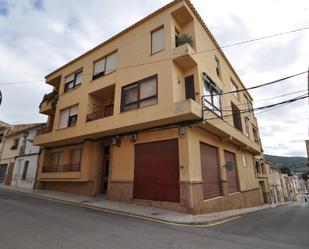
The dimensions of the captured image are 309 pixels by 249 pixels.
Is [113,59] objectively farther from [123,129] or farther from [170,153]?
[170,153]

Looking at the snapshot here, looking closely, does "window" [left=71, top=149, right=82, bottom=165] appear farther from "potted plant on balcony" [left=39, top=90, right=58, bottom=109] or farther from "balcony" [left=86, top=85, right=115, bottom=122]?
"potted plant on balcony" [left=39, top=90, right=58, bottom=109]

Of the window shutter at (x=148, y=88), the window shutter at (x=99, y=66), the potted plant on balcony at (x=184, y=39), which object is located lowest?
the window shutter at (x=148, y=88)

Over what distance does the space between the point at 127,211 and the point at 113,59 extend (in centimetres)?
1028

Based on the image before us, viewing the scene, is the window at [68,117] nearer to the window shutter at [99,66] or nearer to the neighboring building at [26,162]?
the window shutter at [99,66]

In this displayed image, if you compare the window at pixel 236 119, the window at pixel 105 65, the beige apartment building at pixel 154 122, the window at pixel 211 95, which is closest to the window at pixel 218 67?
the beige apartment building at pixel 154 122

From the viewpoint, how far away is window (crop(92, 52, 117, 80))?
46.3 feet

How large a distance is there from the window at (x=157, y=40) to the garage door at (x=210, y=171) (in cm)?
617

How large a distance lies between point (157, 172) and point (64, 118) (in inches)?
385

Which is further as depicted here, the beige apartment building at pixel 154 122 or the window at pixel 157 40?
the window at pixel 157 40

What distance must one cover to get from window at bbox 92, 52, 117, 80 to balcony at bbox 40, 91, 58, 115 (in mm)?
5055

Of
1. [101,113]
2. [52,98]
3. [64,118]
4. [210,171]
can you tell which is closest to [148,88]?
[101,113]

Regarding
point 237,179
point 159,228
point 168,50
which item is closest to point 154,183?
point 159,228

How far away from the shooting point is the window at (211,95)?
11.4 meters

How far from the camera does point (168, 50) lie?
10.8 meters
